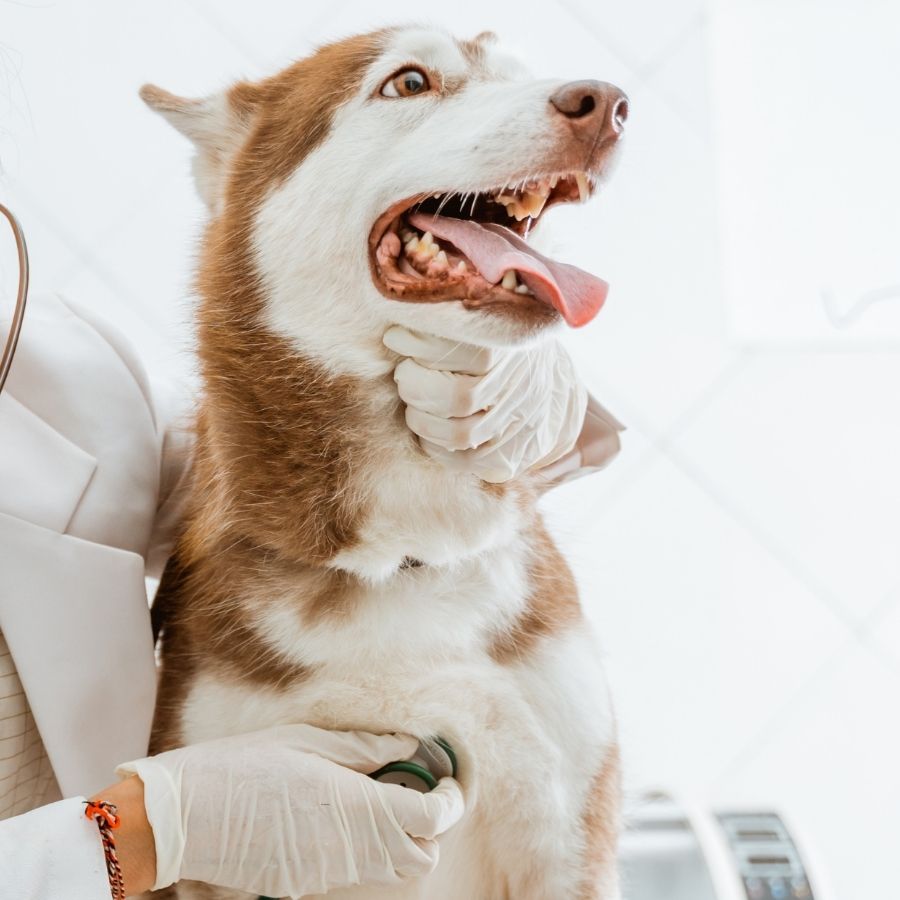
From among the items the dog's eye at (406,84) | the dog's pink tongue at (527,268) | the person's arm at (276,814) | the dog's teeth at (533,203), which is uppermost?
the dog's eye at (406,84)

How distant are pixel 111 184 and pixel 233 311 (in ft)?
6.91

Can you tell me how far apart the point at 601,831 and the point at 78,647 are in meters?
0.80

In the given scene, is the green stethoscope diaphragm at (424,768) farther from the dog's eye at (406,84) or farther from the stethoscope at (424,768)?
A: the dog's eye at (406,84)

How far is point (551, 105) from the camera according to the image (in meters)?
1.12

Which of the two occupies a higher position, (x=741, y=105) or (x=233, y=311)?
(x=741, y=105)

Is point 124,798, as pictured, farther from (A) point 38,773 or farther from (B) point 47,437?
(B) point 47,437

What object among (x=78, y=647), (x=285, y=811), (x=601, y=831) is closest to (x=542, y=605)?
(x=601, y=831)

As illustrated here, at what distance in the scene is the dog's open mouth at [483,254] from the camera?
1108 millimetres

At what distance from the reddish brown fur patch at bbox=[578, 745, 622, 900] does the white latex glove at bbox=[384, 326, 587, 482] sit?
1.50ft

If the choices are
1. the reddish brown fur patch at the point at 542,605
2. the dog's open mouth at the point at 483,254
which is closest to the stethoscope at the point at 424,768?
the reddish brown fur patch at the point at 542,605

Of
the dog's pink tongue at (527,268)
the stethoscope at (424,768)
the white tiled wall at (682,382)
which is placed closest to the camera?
the dog's pink tongue at (527,268)

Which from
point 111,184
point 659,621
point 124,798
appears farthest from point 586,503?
point 124,798

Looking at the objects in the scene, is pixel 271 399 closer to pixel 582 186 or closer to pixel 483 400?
pixel 483 400

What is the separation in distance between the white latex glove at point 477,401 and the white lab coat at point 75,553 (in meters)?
0.53
